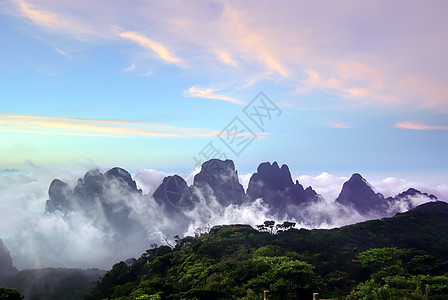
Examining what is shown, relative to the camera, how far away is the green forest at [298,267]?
1283 inches

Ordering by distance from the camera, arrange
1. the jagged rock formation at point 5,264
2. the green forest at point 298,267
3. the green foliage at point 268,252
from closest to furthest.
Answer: the green forest at point 298,267
the green foliage at point 268,252
the jagged rock formation at point 5,264

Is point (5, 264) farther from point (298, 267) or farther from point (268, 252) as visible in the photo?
point (298, 267)

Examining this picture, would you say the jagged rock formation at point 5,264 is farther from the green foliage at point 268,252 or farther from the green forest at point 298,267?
the green foliage at point 268,252

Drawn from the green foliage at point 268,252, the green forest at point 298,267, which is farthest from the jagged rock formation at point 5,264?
the green foliage at point 268,252

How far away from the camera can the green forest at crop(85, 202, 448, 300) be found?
107ft

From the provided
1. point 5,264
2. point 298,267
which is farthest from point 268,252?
point 5,264

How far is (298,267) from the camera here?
3559cm

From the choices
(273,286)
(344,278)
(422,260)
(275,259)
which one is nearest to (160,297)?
(273,286)

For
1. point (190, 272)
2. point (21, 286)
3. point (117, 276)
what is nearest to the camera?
point (190, 272)

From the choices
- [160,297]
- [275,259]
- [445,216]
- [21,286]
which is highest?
[445,216]

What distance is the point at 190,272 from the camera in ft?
141

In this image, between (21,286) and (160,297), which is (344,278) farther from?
(21,286)

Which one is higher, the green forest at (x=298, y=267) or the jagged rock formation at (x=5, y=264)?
the green forest at (x=298, y=267)

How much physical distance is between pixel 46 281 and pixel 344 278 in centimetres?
10476
